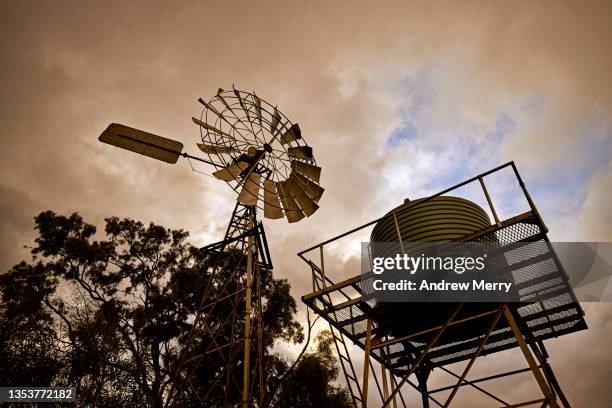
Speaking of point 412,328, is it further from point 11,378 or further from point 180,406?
point 11,378

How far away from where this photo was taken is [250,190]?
11539 millimetres

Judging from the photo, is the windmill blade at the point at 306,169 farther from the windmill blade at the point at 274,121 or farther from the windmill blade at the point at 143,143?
the windmill blade at the point at 143,143

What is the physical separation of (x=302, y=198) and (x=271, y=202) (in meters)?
0.94

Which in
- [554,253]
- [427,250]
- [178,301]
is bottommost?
[554,253]

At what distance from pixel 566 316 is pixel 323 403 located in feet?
46.0

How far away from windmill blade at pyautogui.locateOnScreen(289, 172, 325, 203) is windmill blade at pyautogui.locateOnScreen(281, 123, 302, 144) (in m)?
1.09

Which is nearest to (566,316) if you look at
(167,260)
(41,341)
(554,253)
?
(554,253)

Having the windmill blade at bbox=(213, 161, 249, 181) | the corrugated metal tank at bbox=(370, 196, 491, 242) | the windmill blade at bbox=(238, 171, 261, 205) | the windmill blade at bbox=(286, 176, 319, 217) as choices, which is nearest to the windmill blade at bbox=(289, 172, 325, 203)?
the windmill blade at bbox=(286, 176, 319, 217)

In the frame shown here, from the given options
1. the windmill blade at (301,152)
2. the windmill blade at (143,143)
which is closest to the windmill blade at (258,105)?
the windmill blade at (301,152)

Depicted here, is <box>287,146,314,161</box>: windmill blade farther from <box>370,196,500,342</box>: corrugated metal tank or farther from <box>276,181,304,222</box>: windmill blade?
<box>370,196,500,342</box>: corrugated metal tank

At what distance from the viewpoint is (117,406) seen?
33.4 feet

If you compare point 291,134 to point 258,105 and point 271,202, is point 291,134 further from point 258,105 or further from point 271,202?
point 271,202

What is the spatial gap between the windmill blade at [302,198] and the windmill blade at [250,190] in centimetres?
102

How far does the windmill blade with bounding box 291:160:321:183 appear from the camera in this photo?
12.1 meters
